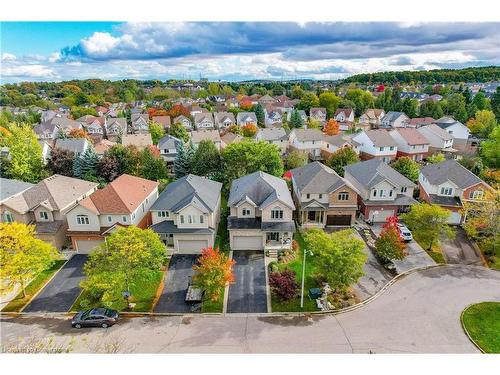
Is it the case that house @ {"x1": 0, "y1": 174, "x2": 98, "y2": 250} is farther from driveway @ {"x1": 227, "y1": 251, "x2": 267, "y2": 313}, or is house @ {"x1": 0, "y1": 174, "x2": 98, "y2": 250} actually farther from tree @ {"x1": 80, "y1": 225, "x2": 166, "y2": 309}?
driveway @ {"x1": 227, "y1": 251, "x2": 267, "y2": 313}

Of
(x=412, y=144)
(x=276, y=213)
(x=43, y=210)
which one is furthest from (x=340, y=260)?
(x=412, y=144)

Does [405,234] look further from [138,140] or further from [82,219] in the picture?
[138,140]

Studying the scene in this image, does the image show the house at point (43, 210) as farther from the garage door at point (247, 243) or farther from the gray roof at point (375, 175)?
the gray roof at point (375, 175)

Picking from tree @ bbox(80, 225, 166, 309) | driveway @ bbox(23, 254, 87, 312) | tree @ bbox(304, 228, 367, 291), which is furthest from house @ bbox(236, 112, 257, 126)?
tree @ bbox(304, 228, 367, 291)

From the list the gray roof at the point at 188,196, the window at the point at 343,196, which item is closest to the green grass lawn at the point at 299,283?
the window at the point at 343,196

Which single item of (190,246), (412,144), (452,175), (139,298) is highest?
(452,175)

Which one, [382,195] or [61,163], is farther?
[61,163]

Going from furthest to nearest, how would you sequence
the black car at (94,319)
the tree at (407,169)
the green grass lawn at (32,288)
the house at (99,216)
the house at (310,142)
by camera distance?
the house at (310,142) → the tree at (407,169) → the house at (99,216) → the green grass lawn at (32,288) → the black car at (94,319)
